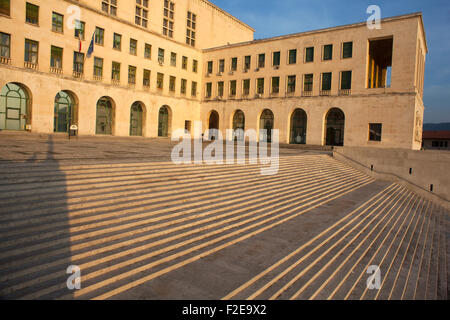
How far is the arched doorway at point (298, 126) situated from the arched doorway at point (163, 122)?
54.8 feet

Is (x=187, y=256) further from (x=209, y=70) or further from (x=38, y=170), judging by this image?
(x=209, y=70)

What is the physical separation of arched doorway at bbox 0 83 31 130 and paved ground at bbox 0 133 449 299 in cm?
2068

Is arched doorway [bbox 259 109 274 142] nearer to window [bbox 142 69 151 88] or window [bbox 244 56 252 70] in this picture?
window [bbox 244 56 252 70]

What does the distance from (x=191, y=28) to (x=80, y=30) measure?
16898 millimetres

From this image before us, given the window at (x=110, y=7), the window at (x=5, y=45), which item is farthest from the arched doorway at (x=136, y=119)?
the window at (x=5, y=45)

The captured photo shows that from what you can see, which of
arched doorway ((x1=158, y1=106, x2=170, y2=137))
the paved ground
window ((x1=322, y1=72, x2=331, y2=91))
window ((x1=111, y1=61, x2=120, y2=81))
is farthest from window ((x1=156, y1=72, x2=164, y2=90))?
the paved ground

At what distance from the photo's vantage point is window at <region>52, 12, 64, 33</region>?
89.7 feet

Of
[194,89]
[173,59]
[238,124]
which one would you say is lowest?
[238,124]

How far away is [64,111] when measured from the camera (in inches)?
1143

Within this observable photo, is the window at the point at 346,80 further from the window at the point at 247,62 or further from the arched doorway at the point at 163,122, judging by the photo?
the arched doorway at the point at 163,122

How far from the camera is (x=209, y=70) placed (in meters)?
42.8

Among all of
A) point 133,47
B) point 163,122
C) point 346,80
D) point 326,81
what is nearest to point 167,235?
point 346,80

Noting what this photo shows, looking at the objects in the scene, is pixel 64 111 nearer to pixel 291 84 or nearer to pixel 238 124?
pixel 238 124
